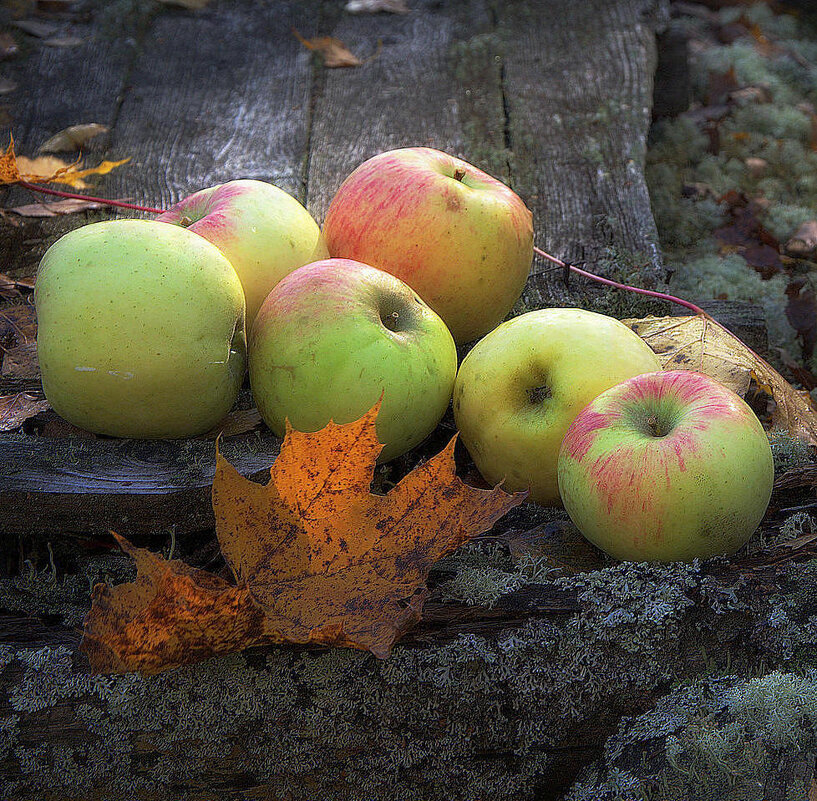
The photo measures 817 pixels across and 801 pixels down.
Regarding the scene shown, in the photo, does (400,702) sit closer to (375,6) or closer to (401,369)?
(401,369)

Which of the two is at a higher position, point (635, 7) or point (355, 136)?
point (635, 7)

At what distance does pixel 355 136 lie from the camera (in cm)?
268

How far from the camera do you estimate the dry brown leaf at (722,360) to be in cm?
166

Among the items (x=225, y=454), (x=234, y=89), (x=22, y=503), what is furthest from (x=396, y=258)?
(x=234, y=89)

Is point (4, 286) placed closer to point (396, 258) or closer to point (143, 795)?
point (396, 258)

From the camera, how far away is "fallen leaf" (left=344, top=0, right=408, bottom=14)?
3412 mm

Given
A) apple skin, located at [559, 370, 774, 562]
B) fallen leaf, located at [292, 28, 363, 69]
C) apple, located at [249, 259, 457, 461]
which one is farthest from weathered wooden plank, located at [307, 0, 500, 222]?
apple skin, located at [559, 370, 774, 562]

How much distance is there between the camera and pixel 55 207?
2.30 m

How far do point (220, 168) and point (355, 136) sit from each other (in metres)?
0.44

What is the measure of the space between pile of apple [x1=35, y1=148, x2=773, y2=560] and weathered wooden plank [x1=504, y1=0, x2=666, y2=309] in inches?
22.6

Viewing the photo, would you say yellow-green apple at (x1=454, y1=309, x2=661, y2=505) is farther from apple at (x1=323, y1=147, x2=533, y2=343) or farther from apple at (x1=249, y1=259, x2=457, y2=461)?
apple at (x1=323, y1=147, x2=533, y2=343)

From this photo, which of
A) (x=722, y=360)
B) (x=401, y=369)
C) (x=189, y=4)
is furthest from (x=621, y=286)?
(x=189, y=4)

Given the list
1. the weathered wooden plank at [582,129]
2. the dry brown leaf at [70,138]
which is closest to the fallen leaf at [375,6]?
the weathered wooden plank at [582,129]

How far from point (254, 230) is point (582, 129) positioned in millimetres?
1464
